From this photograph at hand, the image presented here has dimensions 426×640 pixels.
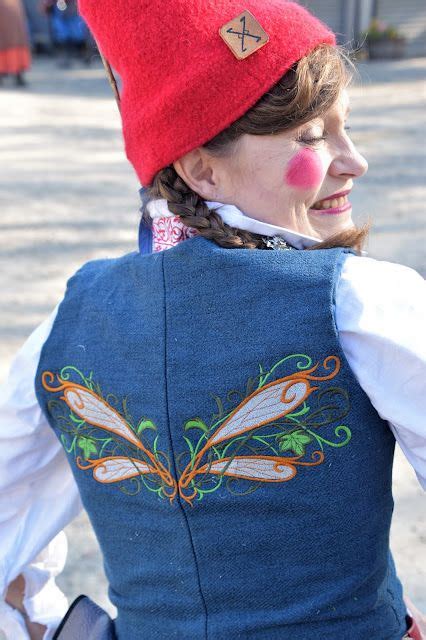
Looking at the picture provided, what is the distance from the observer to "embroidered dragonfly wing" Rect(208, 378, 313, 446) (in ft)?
4.15

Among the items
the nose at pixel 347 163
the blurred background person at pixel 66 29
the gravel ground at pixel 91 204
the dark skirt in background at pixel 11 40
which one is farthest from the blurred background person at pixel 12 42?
the nose at pixel 347 163

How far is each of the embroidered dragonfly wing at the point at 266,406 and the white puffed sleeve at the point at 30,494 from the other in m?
0.40

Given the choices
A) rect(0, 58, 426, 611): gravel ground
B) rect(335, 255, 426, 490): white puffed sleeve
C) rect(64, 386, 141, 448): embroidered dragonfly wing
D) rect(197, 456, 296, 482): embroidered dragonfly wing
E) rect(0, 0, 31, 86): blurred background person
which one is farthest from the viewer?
rect(0, 0, 31, 86): blurred background person

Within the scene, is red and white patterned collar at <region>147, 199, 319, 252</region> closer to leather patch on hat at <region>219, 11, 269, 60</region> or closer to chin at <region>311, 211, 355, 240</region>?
chin at <region>311, 211, 355, 240</region>

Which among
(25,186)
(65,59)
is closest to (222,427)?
(25,186)

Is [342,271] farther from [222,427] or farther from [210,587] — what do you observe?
[210,587]

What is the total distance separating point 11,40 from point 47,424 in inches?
429

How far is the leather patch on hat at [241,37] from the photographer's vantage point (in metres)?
1.35

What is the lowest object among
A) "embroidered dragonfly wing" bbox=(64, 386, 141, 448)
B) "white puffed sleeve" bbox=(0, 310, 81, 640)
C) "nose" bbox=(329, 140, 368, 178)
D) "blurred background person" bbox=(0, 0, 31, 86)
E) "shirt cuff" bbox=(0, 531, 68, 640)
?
"blurred background person" bbox=(0, 0, 31, 86)

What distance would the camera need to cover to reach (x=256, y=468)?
132 cm

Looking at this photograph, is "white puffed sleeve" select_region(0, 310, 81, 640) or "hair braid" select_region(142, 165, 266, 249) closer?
"hair braid" select_region(142, 165, 266, 249)

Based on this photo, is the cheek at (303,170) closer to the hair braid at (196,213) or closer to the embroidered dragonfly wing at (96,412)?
the hair braid at (196,213)

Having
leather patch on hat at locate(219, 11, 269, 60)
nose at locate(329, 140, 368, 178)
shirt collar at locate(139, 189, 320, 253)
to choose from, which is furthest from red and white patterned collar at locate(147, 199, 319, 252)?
leather patch on hat at locate(219, 11, 269, 60)

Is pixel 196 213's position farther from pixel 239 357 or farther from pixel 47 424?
pixel 47 424
